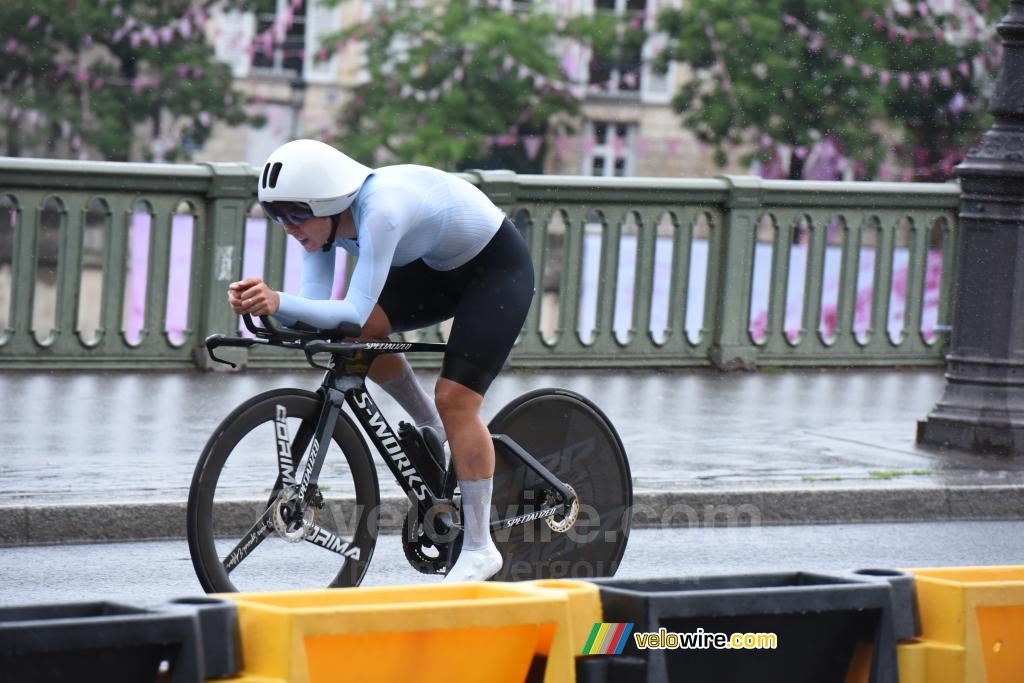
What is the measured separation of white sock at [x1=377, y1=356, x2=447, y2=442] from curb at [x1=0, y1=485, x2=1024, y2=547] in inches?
63.9

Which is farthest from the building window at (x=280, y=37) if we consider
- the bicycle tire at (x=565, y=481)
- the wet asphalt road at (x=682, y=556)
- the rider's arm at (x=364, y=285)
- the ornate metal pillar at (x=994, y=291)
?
the rider's arm at (x=364, y=285)

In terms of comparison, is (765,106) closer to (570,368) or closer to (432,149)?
(432,149)

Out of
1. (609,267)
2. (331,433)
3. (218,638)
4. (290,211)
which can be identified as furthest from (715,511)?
(218,638)

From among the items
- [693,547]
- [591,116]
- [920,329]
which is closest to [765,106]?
[591,116]

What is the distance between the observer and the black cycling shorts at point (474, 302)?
629 cm

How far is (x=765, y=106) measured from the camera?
3741cm

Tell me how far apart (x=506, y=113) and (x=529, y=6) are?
2.35m

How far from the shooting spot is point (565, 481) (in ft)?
22.5

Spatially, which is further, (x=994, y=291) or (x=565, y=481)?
(x=994, y=291)

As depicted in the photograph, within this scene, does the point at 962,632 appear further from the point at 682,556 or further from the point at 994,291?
the point at 994,291

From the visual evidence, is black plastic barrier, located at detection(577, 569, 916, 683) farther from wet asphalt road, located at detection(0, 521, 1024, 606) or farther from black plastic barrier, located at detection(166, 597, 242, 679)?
wet asphalt road, located at detection(0, 521, 1024, 606)

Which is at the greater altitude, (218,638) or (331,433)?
(331,433)

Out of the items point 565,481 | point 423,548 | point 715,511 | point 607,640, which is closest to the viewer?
point 607,640

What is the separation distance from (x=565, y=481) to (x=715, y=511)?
8.20ft
